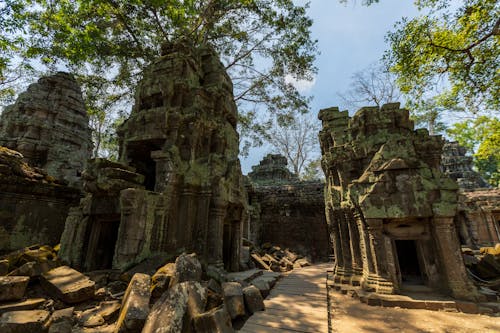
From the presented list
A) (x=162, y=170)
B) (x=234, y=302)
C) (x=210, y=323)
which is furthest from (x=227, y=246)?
(x=210, y=323)

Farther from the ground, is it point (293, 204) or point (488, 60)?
point (488, 60)

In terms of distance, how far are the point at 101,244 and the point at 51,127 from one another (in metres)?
10.8

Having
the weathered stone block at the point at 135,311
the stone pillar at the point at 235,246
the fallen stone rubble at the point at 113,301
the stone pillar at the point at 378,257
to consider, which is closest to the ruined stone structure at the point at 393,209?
the stone pillar at the point at 378,257

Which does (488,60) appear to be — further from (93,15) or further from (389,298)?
(93,15)

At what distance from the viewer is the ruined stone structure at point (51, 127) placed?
12367 mm

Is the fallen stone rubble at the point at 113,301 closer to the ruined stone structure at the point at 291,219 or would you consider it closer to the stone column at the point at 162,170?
the stone column at the point at 162,170

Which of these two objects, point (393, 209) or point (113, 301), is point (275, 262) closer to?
point (393, 209)

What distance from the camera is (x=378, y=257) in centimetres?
582

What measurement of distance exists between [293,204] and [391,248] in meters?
9.52

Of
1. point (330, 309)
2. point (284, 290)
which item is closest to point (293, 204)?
point (284, 290)

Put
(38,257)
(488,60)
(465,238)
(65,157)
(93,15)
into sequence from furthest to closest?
1. (465,238)
2. (65,157)
3. (93,15)
4. (488,60)
5. (38,257)

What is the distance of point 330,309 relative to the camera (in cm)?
513

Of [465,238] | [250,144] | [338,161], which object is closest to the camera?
[338,161]

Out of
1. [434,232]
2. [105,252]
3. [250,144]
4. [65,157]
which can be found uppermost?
[250,144]
